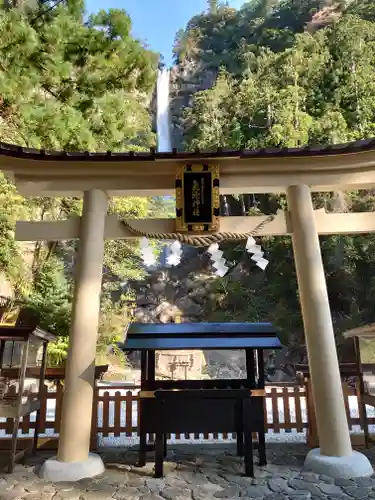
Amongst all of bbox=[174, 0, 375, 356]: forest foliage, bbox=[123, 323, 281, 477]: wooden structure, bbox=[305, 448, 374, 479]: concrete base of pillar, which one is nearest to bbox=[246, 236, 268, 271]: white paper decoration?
bbox=[123, 323, 281, 477]: wooden structure

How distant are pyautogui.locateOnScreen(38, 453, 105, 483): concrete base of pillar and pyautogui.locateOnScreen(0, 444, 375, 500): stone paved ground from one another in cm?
9

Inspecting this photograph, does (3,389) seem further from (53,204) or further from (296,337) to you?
(296,337)

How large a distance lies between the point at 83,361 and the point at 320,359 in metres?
2.71

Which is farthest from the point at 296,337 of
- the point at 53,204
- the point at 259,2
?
the point at 259,2

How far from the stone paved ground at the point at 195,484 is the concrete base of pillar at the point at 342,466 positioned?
102 mm

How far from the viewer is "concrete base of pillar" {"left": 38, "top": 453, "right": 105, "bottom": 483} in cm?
404

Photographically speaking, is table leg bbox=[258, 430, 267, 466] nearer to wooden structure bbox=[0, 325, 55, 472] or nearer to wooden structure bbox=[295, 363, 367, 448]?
wooden structure bbox=[295, 363, 367, 448]

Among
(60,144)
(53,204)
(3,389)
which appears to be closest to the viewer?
(3,389)

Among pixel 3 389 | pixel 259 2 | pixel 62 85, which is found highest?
pixel 259 2

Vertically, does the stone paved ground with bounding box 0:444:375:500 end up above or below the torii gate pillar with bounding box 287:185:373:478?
below

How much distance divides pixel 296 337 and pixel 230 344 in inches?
523

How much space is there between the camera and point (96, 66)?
10352 mm

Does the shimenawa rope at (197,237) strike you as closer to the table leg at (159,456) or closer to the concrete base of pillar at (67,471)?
the table leg at (159,456)

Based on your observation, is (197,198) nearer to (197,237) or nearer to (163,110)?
(197,237)
